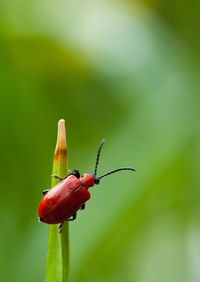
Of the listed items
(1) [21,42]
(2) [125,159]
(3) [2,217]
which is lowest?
(3) [2,217]

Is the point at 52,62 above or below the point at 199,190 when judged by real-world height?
above

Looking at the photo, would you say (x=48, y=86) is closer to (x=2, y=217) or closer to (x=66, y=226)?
(x=2, y=217)

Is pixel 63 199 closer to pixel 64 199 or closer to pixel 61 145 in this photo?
pixel 64 199

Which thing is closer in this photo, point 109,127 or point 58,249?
point 58,249

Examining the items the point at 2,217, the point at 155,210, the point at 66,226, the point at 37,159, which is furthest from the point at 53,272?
the point at 155,210

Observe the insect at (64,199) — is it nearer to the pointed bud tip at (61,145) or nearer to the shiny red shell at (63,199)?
the shiny red shell at (63,199)

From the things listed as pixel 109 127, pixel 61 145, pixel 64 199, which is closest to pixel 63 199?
pixel 64 199
